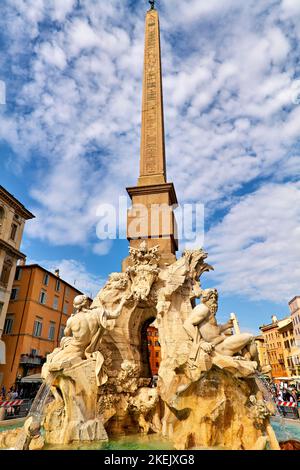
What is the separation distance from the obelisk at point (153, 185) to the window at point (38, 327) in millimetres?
14643

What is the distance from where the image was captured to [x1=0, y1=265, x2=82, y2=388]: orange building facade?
18703mm

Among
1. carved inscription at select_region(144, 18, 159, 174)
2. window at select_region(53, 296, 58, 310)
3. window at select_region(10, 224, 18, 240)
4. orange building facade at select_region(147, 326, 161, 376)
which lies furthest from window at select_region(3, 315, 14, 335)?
carved inscription at select_region(144, 18, 159, 174)

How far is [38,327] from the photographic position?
20.9 m

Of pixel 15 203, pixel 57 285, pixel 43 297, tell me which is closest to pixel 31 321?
pixel 43 297

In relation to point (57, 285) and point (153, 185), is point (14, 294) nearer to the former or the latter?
point (57, 285)

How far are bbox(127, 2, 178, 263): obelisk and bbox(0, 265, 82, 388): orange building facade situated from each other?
1341 centimetres

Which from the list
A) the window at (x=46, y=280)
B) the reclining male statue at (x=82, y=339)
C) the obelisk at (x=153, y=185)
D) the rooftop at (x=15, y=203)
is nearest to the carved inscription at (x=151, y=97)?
the obelisk at (x=153, y=185)

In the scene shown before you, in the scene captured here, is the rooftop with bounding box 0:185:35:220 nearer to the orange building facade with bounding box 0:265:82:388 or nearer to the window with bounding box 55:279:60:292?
the orange building facade with bounding box 0:265:82:388

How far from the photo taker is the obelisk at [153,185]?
8.88 m

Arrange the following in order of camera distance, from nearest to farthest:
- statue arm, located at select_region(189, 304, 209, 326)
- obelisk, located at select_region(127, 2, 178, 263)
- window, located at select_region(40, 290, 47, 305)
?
1. statue arm, located at select_region(189, 304, 209, 326)
2. obelisk, located at select_region(127, 2, 178, 263)
3. window, located at select_region(40, 290, 47, 305)

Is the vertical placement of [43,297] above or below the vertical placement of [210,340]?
above

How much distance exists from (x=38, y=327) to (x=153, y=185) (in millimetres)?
15657

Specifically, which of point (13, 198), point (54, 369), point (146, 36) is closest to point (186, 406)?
point (54, 369)

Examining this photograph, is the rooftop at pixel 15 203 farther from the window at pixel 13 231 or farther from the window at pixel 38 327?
the window at pixel 38 327
